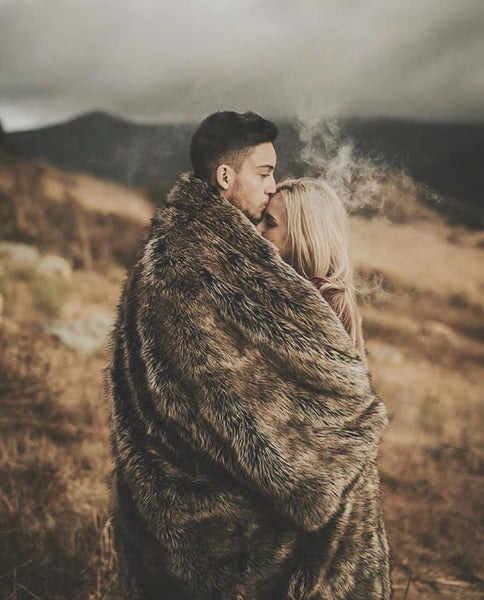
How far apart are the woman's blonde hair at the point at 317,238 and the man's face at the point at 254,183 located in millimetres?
85

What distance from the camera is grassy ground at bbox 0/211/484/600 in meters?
2.76

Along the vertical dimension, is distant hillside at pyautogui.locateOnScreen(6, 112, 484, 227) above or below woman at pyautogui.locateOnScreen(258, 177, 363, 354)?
above

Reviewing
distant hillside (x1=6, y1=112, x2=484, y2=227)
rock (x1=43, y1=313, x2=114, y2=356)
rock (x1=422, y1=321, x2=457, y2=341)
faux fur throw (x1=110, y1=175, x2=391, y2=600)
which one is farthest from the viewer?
rock (x1=422, y1=321, x2=457, y2=341)

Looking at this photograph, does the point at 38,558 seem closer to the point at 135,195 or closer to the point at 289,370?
the point at 289,370

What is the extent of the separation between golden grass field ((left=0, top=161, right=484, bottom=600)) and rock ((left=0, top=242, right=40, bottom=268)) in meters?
0.36

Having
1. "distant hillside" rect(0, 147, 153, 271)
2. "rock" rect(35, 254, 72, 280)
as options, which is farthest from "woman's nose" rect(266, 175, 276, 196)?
"distant hillside" rect(0, 147, 153, 271)

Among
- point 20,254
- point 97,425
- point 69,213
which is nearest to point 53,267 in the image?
point 20,254

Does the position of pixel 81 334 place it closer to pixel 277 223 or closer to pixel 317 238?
pixel 277 223

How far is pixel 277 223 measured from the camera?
1940mm

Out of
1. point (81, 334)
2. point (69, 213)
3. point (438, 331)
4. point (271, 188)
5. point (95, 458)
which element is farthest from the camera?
point (438, 331)

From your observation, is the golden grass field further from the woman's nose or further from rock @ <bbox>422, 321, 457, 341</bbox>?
the woman's nose

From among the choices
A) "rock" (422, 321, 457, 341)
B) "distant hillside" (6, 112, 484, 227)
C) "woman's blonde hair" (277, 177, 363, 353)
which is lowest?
"rock" (422, 321, 457, 341)

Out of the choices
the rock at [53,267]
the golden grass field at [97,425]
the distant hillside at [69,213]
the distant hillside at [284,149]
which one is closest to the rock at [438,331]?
the golden grass field at [97,425]

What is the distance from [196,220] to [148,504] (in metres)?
0.91
